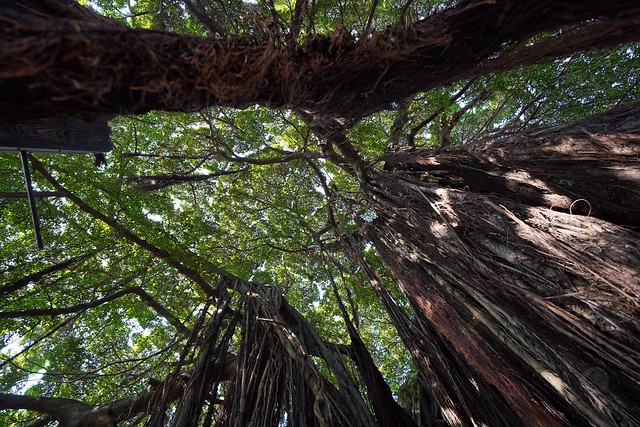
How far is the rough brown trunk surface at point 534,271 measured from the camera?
1.50 m

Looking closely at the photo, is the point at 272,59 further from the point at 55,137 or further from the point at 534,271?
the point at 534,271

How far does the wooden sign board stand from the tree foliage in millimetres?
496

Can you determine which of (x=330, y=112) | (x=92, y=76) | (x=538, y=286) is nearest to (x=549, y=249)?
(x=538, y=286)

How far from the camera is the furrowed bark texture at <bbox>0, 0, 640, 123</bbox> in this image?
2.72ft

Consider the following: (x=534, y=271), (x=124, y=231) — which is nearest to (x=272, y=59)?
(x=534, y=271)

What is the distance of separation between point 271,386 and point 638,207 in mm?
2783

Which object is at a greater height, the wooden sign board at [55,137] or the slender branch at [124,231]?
the slender branch at [124,231]

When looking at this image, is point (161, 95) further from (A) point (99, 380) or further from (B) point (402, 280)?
(A) point (99, 380)

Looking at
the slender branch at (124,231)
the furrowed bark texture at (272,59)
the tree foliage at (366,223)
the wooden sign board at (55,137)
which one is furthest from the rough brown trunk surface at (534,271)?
the wooden sign board at (55,137)

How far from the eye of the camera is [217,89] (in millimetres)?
1098

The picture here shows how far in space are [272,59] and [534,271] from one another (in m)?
1.85

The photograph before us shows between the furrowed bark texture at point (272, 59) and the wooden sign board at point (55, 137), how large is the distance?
703mm

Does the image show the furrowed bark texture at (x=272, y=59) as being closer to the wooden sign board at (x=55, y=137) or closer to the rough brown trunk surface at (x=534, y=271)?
the wooden sign board at (x=55, y=137)

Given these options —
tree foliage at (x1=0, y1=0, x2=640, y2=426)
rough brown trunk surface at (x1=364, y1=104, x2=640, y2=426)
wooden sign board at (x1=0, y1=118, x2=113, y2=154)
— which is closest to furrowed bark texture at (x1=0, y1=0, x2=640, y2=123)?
tree foliage at (x1=0, y1=0, x2=640, y2=426)
